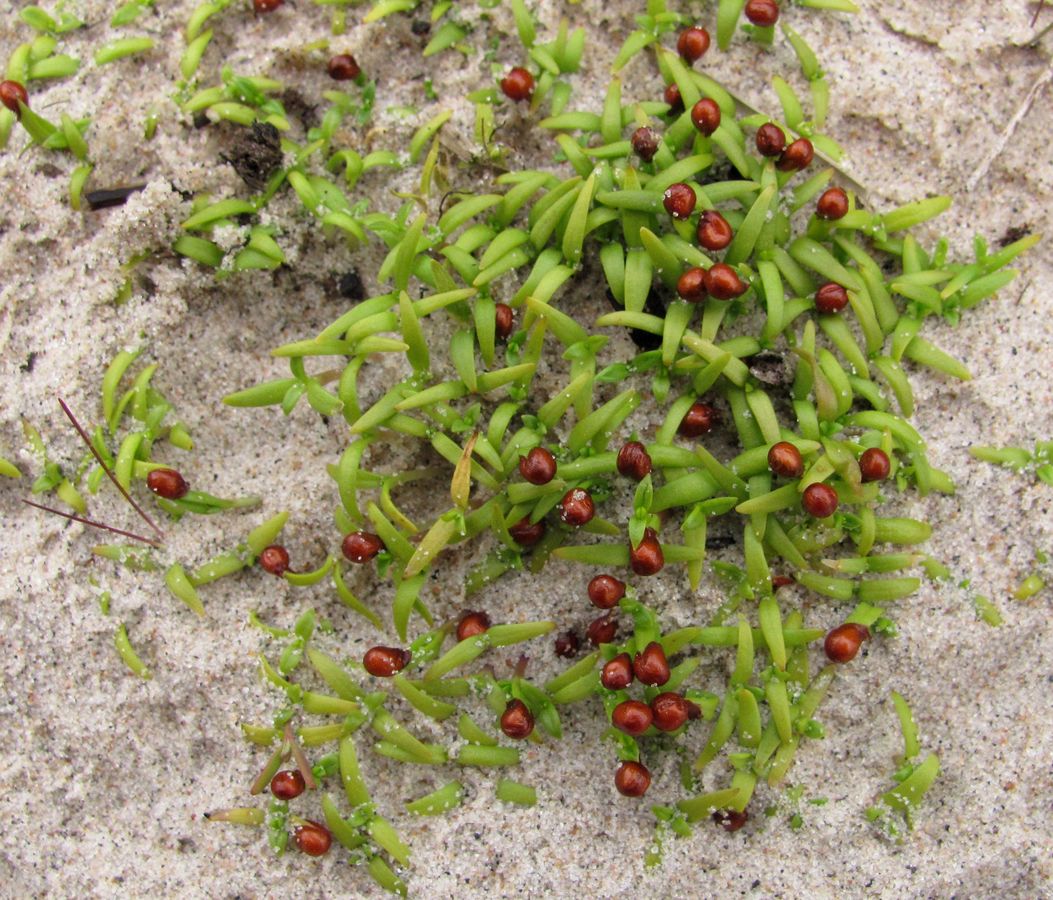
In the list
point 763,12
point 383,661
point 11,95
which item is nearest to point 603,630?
point 383,661

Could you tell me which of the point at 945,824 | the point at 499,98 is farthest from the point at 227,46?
the point at 945,824

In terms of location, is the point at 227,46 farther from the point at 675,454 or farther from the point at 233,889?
the point at 233,889

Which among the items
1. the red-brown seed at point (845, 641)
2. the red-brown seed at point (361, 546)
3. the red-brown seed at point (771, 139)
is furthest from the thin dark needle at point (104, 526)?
the red-brown seed at point (771, 139)

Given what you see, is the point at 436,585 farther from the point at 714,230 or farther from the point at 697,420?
the point at 714,230

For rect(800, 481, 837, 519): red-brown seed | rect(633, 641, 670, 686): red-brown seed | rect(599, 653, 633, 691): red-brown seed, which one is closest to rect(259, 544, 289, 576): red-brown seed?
rect(599, 653, 633, 691): red-brown seed

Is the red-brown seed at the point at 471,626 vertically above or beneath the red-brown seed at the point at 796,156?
beneath

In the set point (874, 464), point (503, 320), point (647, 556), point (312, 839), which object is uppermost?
point (503, 320)

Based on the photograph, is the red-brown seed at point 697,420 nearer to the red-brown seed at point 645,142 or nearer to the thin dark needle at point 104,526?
the red-brown seed at point 645,142

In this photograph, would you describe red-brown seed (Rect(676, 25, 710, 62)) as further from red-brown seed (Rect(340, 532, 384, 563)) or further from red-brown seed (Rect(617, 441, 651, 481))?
red-brown seed (Rect(340, 532, 384, 563))
